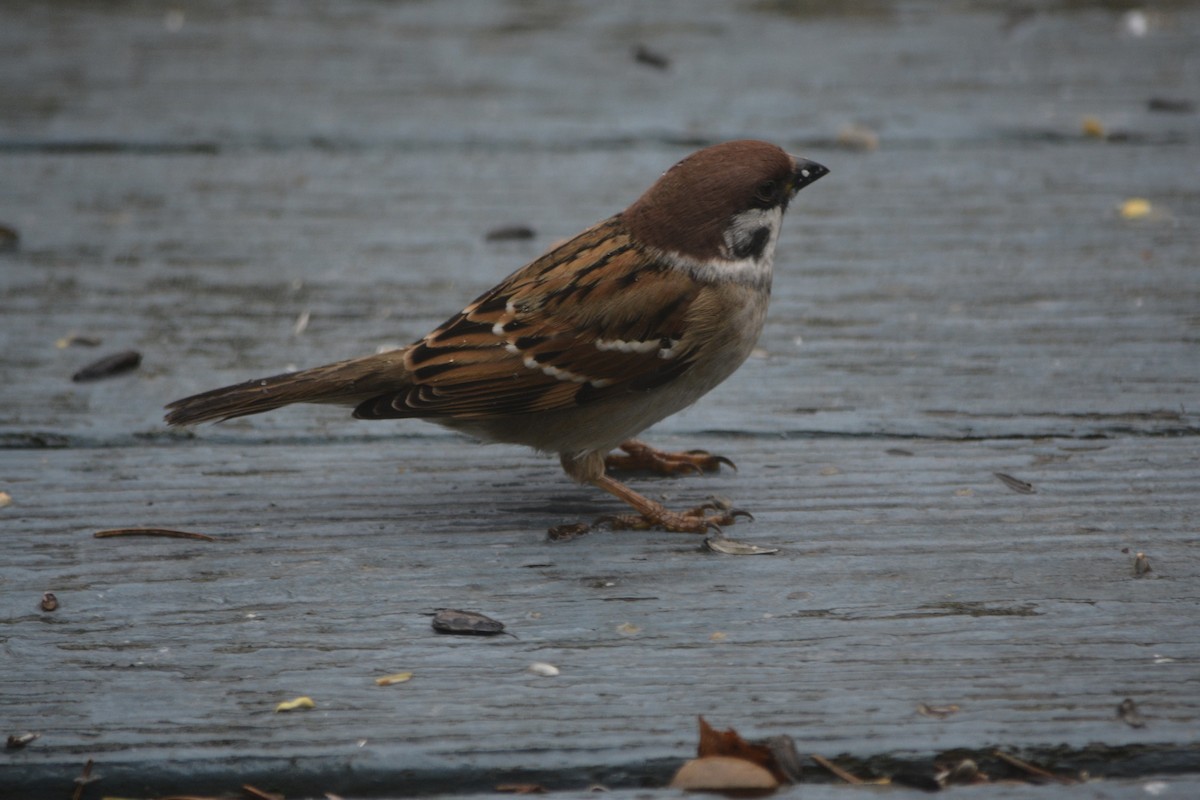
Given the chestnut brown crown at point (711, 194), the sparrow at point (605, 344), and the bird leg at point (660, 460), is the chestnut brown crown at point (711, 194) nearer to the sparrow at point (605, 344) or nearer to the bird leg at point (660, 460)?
the sparrow at point (605, 344)

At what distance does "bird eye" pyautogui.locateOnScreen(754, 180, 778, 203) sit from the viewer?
11.0 ft

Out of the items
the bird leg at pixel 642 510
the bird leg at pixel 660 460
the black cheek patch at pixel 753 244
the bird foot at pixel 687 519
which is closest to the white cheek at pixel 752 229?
the black cheek patch at pixel 753 244

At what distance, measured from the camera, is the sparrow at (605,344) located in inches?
116

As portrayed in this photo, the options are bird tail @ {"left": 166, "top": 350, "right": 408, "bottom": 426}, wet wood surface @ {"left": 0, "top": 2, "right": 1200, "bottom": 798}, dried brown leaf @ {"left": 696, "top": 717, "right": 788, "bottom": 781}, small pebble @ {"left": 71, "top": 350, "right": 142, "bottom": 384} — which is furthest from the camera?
small pebble @ {"left": 71, "top": 350, "right": 142, "bottom": 384}

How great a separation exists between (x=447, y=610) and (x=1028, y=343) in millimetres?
1762

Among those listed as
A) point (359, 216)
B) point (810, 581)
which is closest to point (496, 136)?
point (359, 216)

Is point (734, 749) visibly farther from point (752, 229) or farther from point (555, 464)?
point (752, 229)

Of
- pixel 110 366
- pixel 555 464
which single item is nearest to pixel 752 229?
pixel 555 464

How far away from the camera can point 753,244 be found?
3316 mm

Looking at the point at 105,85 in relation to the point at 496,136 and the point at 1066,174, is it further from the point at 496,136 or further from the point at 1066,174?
the point at 1066,174

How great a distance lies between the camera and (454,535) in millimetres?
2594

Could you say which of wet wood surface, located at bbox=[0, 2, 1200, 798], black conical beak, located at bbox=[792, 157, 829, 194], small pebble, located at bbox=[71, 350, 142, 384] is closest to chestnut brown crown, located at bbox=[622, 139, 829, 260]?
black conical beak, located at bbox=[792, 157, 829, 194]

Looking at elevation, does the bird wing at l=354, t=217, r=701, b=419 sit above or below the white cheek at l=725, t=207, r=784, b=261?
below

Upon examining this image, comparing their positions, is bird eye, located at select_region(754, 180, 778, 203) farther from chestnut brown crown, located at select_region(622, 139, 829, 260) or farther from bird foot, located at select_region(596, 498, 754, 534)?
bird foot, located at select_region(596, 498, 754, 534)
